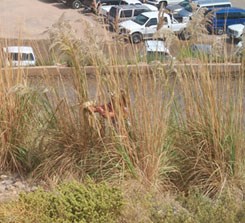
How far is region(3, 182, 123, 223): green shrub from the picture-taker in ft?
9.71

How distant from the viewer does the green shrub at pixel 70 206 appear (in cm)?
296

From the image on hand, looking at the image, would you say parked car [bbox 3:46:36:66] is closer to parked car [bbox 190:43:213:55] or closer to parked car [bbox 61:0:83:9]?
parked car [bbox 190:43:213:55]

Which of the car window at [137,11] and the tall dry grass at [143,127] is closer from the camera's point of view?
the tall dry grass at [143,127]

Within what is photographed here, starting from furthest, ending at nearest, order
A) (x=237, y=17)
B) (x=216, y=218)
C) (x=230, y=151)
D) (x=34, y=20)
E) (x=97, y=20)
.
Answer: (x=34, y=20) → (x=237, y=17) → (x=97, y=20) → (x=230, y=151) → (x=216, y=218)

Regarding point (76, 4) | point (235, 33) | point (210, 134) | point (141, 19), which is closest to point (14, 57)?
point (210, 134)

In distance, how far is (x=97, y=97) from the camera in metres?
3.93

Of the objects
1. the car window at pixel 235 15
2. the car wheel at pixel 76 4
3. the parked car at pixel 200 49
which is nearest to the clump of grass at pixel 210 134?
the parked car at pixel 200 49

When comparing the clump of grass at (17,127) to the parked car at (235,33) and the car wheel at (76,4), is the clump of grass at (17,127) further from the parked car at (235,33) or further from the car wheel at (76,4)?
the car wheel at (76,4)

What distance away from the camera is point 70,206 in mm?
2992

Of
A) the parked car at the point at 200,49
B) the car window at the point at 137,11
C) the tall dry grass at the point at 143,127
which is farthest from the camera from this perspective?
the car window at the point at 137,11

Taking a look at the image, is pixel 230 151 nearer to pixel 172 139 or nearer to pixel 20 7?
pixel 172 139

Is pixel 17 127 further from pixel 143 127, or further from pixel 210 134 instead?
pixel 210 134

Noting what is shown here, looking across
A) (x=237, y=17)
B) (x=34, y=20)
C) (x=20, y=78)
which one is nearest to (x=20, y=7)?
(x=34, y=20)

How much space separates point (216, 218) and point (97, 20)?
1968 mm
